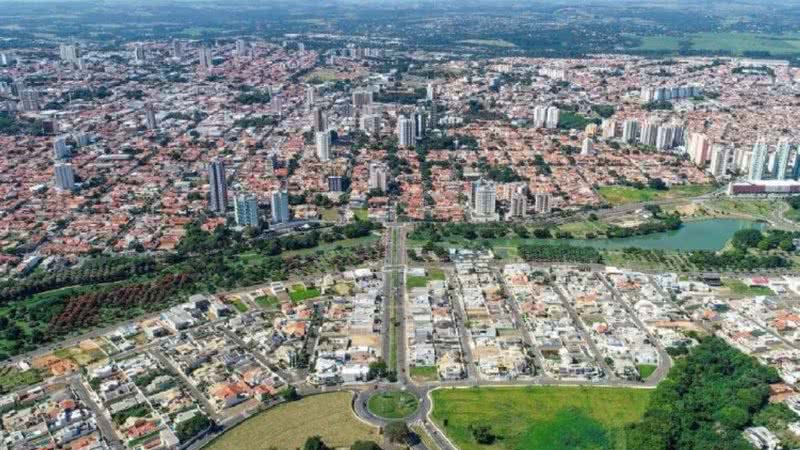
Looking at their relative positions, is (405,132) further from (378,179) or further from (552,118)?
(552,118)

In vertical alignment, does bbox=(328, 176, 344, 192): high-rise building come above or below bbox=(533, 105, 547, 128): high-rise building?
below

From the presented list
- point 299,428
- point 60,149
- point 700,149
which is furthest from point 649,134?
point 60,149

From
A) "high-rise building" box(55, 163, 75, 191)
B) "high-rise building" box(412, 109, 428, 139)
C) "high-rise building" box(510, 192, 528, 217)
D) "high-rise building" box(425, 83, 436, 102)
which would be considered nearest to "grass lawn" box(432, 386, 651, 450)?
"high-rise building" box(510, 192, 528, 217)

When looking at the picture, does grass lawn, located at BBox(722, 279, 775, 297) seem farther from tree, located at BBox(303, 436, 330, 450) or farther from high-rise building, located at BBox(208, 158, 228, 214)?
high-rise building, located at BBox(208, 158, 228, 214)

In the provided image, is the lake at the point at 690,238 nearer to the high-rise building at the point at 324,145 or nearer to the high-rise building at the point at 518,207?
the high-rise building at the point at 518,207

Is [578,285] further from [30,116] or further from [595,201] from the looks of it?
[30,116]

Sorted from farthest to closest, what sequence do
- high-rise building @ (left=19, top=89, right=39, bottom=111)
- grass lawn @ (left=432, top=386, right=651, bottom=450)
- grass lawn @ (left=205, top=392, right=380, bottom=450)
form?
high-rise building @ (left=19, top=89, right=39, bottom=111) → grass lawn @ (left=432, top=386, right=651, bottom=450) → grass lawn @ (left=205, top=392, right=380, bottom=450)
